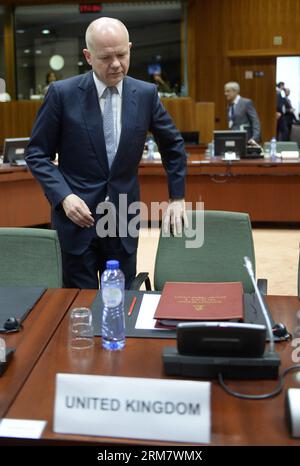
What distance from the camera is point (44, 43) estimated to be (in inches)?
476

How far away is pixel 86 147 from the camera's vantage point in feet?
8.99

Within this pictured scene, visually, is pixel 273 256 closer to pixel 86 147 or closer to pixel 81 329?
pixel 86 147

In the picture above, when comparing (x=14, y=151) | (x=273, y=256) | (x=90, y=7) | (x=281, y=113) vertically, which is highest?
(x=90, y=7)

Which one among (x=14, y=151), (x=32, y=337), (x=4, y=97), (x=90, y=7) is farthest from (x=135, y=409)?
(x=90, y=7)

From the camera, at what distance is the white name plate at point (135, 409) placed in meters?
1.31

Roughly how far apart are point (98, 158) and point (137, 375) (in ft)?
4.37

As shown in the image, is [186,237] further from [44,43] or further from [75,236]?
[44,43]

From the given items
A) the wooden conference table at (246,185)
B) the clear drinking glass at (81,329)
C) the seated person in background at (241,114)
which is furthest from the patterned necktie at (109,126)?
the seated person in background at (241,114)

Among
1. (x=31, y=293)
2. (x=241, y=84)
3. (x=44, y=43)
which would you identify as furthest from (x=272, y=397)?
(x=44, y=43)

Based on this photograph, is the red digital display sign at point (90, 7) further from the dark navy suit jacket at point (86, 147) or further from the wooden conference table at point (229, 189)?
the dark navy suit jacket at point (86, 147)

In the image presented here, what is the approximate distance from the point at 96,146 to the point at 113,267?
96cm

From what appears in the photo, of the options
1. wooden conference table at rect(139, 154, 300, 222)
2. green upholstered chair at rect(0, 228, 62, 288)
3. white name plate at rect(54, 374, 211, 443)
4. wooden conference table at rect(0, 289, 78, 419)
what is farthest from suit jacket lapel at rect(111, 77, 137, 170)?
wooden conference table at rect(139, 154, 300, 222)

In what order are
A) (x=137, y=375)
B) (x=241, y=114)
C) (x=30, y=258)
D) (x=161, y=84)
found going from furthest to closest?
(x=161, y=84) → (x=241, y=114) → (x=30, y=258) → (x=137, y=375)

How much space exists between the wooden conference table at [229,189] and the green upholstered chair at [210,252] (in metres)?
3.79
